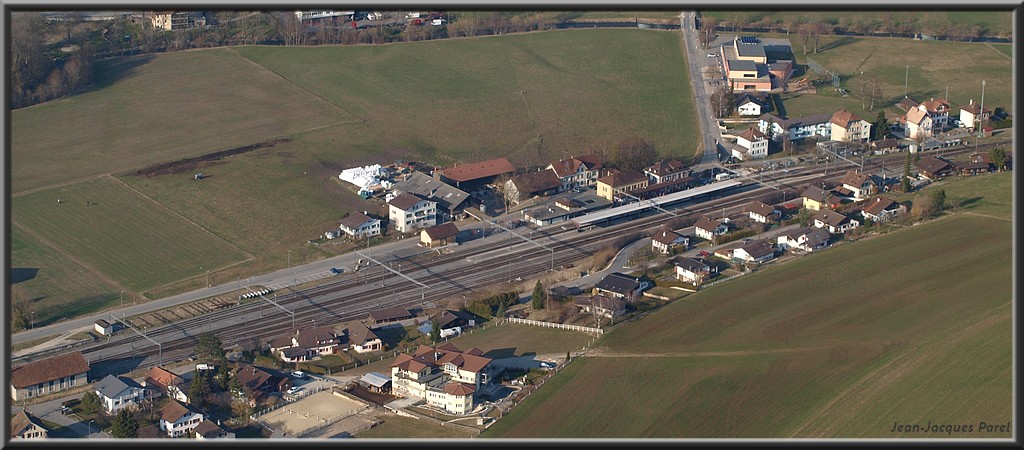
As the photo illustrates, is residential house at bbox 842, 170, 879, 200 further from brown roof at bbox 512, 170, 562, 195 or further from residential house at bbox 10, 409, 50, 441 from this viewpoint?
residential house at bbox 10, 409, 50, 441

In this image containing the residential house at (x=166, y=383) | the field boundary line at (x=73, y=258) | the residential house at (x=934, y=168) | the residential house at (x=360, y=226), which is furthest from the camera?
the residential house at (x=934, y=168)

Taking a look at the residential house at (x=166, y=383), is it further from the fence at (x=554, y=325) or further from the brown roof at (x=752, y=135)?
the brown roof at (x=752, y=135)

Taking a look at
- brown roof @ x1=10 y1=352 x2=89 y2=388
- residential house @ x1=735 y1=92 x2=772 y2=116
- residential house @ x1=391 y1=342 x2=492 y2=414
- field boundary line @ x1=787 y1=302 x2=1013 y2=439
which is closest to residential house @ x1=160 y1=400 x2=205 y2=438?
brown roof @ x1=10 y1=352 x2=89 y2=388

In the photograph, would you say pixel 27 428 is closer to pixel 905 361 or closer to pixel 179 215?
pixel 179 215

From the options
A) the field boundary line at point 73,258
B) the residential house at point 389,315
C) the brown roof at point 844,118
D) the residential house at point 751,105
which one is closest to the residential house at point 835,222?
the brown roof at point 844,118

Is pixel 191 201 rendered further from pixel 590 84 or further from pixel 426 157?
pixel 590 84

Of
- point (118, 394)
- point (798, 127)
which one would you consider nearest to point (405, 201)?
point (118, 394)

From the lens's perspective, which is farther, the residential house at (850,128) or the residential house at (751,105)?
the residential house at (751,105)
